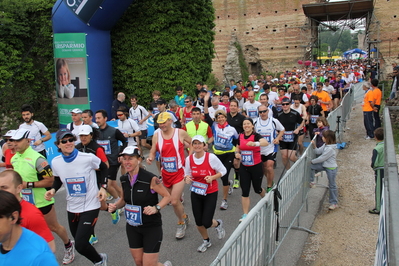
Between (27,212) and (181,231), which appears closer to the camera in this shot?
(27,212)

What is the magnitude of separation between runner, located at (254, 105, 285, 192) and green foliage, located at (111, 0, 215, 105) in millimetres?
6572

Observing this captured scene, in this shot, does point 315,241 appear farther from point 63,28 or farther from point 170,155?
point 63,28

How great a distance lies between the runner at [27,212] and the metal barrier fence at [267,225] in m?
1.63

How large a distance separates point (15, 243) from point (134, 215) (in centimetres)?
162

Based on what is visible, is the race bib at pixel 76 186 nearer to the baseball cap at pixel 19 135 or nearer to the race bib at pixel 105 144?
the baseball cap at pixel 19 135

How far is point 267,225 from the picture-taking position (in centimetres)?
389

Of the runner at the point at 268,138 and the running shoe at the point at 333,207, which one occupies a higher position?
the runner at the point at 268,138

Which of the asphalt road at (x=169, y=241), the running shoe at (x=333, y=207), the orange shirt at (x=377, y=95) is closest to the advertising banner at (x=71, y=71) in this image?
the asphalt road at (x=169, y=241)

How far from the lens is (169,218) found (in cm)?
630

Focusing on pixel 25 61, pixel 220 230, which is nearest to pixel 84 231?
pixel 220 230

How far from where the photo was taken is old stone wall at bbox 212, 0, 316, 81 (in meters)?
32.0

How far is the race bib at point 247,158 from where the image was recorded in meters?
5.84

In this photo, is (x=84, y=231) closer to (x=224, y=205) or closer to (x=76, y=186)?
(x=76, y=186)

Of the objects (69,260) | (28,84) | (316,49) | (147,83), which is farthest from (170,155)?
(316,49)
